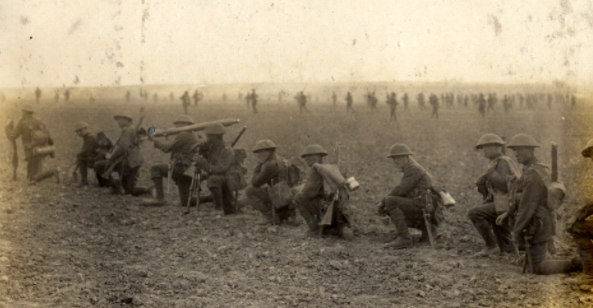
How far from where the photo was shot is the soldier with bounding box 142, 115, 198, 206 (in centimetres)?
1012

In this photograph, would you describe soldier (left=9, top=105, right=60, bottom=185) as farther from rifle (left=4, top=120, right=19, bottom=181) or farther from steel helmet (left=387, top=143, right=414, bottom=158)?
steel helmet (left=387, top=143, right=414, bottom=158)

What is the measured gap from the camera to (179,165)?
10.1 m

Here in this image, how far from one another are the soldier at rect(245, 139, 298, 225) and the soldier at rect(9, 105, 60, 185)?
A: 431 cm

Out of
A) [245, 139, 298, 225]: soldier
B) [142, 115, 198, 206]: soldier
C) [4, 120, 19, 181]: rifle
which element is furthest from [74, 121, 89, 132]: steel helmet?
[245, 139, 298, 225]: soldier

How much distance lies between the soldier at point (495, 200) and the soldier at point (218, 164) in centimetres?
417

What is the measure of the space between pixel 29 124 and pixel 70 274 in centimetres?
472

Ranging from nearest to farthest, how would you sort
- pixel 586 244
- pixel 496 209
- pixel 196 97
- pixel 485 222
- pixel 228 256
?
1. pixel 586 244
2. pixel 496 209
3. pixel 485 222
4. pixel 228 256
5. pixel 196 97

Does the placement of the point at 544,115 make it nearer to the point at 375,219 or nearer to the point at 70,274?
the point at 375,219

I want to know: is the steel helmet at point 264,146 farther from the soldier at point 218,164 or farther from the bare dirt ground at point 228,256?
the bare dirt ground at point 228,256

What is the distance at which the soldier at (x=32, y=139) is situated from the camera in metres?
10.0

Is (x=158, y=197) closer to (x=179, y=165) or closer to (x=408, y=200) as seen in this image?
(x=179, y=165)

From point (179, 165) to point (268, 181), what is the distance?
215cm

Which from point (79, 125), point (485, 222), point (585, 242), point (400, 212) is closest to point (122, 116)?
point (79, 125)

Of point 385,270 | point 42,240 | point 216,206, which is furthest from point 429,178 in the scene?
point 42,240
